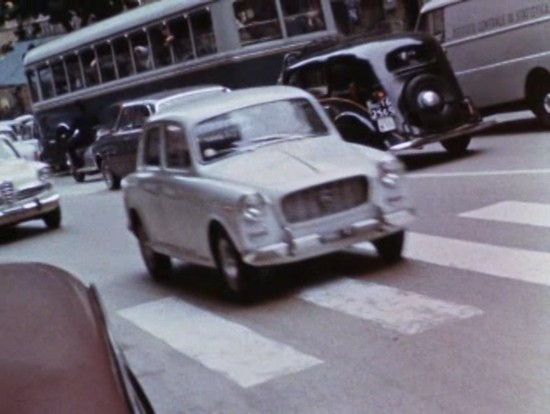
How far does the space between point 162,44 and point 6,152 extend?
414 centimetres

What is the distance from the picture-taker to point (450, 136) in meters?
13.9

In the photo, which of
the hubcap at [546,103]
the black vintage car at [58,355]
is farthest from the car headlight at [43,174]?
the black vintage car at [58,355]

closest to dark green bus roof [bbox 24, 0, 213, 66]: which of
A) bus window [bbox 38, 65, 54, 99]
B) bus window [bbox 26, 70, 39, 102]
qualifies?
bus window [bbox 38, 65, 54, 99]

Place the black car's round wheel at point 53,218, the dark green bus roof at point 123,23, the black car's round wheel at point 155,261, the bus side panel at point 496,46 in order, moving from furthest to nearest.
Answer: the dark green bus roof at point 123,23, the black car's round wheel at point 53,218, the bus side panel at point 496,46, the black car's round wheel at point 155,261

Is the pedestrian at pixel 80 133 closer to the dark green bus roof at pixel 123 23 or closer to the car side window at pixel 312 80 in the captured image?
the dark green bus roof at pixel 123 23

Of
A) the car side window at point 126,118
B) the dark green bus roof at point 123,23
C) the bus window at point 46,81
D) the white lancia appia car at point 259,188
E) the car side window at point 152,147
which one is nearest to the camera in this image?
the white lancia appia car at point 259,188

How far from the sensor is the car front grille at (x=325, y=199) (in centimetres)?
819

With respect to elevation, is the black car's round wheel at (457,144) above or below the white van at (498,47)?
below

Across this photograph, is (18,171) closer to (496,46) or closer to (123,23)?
(123,23)

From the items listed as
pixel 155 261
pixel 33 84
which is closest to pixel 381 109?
pixel 155 261

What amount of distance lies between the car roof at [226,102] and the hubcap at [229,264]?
1.31 m

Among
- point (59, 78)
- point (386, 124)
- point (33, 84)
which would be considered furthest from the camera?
point (33, 84)

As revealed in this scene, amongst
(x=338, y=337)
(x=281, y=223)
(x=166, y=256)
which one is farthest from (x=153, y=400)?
(x=166, y=256)

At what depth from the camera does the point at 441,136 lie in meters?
13.9
